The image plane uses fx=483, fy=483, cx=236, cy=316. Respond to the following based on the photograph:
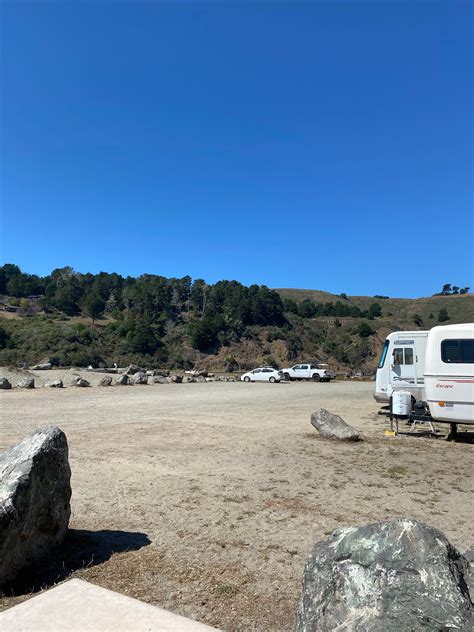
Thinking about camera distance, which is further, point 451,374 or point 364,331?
point 364,331

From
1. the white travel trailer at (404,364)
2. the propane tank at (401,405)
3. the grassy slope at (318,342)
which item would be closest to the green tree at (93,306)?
the grassy slope at (318,342)

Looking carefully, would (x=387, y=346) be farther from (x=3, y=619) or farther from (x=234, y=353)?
(x=234, y=353)

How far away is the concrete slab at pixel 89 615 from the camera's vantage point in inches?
122

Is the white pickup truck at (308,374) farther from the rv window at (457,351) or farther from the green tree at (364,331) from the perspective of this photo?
the green tree at (364,331)

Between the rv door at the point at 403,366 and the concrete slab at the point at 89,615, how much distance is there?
13910mm

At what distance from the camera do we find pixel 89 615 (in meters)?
3.25

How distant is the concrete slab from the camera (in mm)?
3105

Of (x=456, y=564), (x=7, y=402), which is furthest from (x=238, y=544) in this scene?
(x=7, y=402)

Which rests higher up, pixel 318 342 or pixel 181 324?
pixel 181 324

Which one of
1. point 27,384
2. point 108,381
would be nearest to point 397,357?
point 108,381

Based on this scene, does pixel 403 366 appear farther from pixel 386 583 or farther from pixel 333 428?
pixel 386 583

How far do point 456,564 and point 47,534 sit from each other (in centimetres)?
349

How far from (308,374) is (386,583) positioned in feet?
127

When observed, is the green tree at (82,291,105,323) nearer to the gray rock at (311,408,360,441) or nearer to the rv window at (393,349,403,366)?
the rv window at (393,349,403,366)
